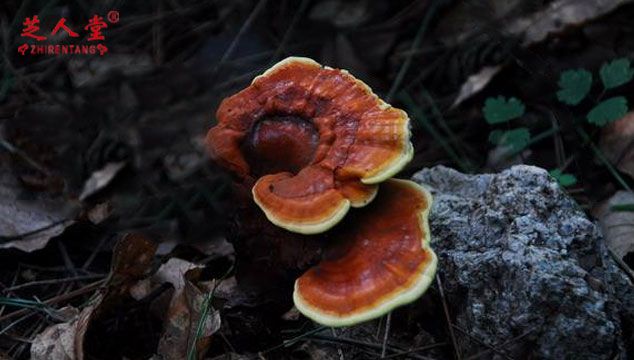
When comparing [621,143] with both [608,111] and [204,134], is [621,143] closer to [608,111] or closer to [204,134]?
[608,111]

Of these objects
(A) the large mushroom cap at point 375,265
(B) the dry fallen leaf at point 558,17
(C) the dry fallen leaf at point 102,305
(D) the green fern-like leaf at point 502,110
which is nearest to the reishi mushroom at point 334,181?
(A) the large mushroom cap at point 375,265

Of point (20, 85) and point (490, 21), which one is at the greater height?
point (490, 21)

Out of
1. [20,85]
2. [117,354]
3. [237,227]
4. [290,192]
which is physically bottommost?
[117,354]

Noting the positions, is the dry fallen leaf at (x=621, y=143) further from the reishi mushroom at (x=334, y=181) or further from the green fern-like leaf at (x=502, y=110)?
the reishi mushroom at (x=334, y=181)

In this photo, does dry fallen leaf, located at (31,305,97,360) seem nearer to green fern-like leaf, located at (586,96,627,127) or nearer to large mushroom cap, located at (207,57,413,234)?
large mushroom cap, located at (207,57,413,234)

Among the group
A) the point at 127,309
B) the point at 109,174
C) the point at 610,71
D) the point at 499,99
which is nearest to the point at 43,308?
the point at 127,309

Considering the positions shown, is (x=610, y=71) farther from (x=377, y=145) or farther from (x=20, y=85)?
(x=20, y=85)

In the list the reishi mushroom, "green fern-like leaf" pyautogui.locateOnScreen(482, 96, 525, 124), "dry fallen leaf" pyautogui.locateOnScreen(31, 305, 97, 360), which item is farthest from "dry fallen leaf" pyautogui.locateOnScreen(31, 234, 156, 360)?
"green fern-like leaf" pyautogui.locateOnScreen(482, 96, 525, 124)
